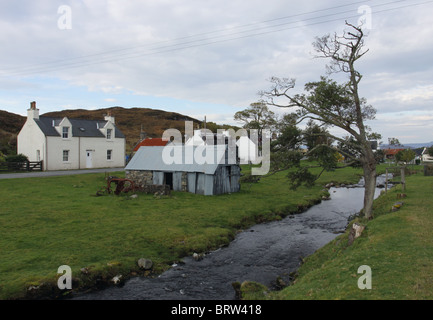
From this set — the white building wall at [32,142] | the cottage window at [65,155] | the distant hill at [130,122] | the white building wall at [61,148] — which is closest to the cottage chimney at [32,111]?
the white building wall at [61,148]

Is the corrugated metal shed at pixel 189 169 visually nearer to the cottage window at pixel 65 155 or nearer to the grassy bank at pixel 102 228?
the grassy bank at pixel 102 228

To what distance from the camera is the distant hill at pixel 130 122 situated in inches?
3083

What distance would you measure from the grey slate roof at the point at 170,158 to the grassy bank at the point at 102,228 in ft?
10.2

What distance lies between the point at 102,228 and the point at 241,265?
864 cm

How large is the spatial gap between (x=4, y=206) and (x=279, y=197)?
23.3 metres

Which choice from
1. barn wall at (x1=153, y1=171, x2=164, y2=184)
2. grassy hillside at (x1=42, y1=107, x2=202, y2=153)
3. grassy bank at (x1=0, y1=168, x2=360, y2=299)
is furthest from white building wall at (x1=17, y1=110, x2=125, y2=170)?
grassy hillside at (x1=42, y1=107, x2=202, y2=153)

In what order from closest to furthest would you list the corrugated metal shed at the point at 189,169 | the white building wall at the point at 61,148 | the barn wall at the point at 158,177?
the corrugated metal shed at the point at 189,169 < the barn wall at the point at 158,177 < the white building wall at the point at 61,148

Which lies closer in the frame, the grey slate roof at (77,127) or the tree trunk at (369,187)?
the tree trunk at (369,187)

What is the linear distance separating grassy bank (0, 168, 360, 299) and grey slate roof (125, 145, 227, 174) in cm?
312

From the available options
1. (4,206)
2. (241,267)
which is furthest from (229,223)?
(4,206)

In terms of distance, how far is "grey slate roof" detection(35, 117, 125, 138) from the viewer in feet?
149
